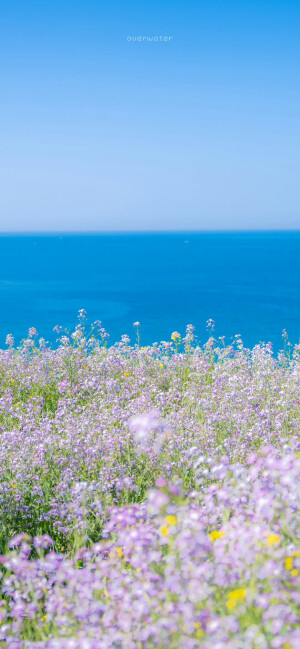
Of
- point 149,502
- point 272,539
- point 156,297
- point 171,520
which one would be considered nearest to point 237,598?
point 272,539

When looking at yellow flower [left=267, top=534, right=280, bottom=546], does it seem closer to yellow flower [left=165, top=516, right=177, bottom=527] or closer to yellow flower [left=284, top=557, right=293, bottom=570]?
yellow flower [left=284, top=557, right=293, bottom=570]

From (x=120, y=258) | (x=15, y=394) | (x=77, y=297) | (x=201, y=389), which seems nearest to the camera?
(x=201, y=389)

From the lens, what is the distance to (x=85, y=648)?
2514 millimetres

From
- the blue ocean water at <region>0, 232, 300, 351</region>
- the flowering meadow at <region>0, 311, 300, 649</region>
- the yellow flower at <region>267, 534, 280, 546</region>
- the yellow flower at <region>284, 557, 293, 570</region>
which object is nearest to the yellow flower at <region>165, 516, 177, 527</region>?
the flowering meadow at <region>0, 311, 300, 649</region>

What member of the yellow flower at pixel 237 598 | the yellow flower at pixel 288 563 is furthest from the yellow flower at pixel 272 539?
the yellow flower at pixel 237 598

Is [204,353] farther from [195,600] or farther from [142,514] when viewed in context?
[195,600]

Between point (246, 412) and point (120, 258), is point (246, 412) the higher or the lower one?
the lower one

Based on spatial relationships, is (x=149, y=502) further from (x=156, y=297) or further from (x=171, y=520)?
(x=156, y=297)

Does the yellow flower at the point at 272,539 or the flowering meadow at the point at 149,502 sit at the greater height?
the yellow flower at the point at 272,539

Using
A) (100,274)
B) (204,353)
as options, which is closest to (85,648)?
(204,353)

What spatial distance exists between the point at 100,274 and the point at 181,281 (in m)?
20.3

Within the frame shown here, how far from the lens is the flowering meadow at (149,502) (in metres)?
2.59

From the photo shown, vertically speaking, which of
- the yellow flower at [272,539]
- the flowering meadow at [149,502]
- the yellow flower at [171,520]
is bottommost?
the flowering meadow at [149,502]

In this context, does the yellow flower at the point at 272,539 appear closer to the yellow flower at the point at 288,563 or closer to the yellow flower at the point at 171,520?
the yellow flower at the point at 288,563
